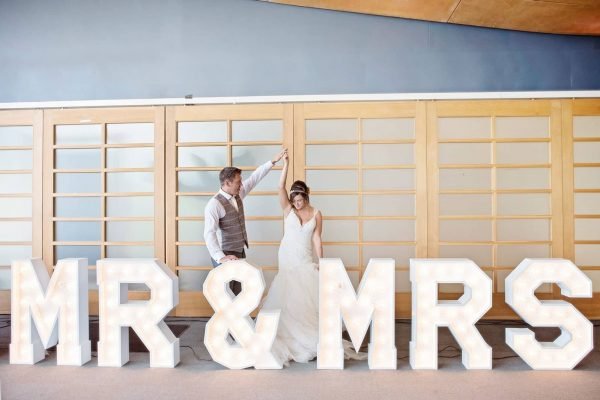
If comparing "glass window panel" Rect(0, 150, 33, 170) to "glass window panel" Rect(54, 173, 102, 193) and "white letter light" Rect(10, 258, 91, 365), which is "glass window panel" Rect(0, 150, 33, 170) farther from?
"white letter light" Rect(10, 258, 91, 365)

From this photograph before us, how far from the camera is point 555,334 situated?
388 centimetres

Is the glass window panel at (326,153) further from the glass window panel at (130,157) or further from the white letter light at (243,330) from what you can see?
the white letter light at (243,330)

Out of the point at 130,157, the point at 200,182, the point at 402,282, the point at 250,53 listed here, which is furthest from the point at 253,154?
the point at 402,282

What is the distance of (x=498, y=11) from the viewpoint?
14.3ft

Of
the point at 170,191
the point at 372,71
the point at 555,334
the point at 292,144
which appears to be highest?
the point at 372,71

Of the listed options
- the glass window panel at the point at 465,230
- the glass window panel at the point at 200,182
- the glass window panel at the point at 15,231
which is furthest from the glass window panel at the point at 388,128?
the glass window panel at the point at 15,231

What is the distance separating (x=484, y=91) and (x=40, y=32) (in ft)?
15.3

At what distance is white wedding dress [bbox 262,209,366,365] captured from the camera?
319 centimetres

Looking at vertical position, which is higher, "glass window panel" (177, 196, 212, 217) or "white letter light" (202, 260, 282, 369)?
"glass window panel" (177, 196, 212, 217)

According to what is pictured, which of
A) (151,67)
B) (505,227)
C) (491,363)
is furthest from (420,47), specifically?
(491,363)

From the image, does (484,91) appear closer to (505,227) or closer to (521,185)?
(521,185)

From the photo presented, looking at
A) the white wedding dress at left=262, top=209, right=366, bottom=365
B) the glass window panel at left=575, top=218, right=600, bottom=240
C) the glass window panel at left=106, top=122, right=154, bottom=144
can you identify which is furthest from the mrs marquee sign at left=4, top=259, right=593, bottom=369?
the glass window panel at left=106, top=122, right=154, bottom=144

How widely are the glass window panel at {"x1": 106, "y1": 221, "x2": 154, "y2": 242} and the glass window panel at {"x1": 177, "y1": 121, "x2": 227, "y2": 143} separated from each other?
96 cm

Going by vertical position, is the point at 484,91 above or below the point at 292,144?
above
